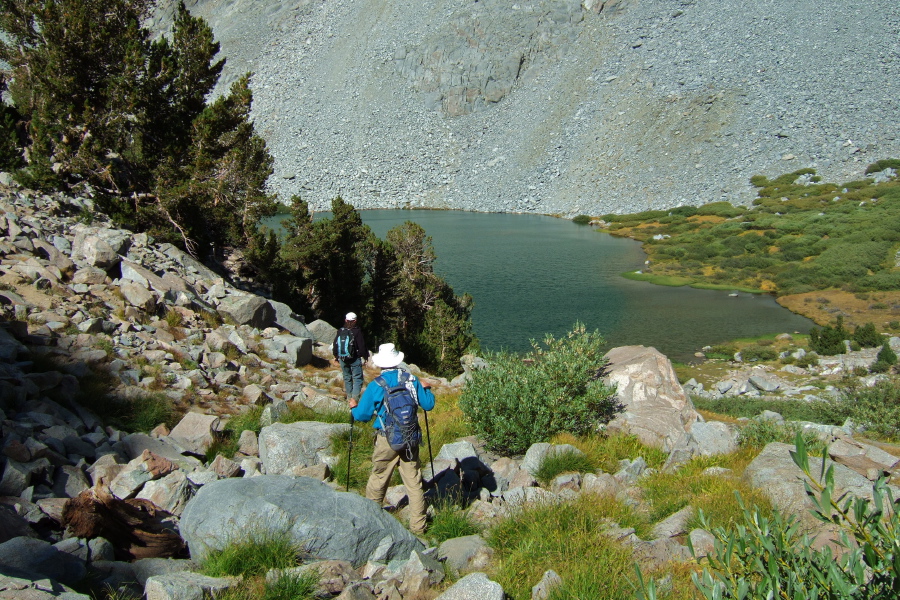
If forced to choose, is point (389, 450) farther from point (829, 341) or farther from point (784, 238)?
point (784, 238)

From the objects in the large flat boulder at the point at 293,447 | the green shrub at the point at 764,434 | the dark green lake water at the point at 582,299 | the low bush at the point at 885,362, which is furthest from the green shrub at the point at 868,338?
the large flat boulder at the point at 293,447

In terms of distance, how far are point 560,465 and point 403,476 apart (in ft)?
8.26

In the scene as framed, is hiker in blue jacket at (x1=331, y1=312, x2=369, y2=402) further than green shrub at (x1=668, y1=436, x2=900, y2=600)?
Yes

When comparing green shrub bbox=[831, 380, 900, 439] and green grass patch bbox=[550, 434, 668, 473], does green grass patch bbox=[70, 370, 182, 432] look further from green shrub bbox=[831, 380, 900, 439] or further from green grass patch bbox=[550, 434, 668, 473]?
green shrub bbox=[831, 380, 900, 439]

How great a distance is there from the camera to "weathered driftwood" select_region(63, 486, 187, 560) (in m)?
4.84

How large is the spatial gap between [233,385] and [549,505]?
693 centimetres

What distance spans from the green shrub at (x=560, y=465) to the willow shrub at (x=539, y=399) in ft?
3.47

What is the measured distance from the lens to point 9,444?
5871 mm

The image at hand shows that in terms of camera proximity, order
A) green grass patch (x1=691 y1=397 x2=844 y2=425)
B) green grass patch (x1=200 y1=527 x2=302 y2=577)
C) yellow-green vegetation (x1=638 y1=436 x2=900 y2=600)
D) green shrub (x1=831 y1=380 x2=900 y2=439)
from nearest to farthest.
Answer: yellow-green vegetation (x1=638 y1=436 x2=900 y2=600) < green grass patch (x1=200 y1=527 x2=302 y2=577) < green shrub (x1=831 y1=380 x2=900 y2=439) < green grass patch (x1=691 y1=397 x2=844 y2=425)

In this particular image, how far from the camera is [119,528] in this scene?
5.02 meters

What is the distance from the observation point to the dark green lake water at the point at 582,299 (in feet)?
103

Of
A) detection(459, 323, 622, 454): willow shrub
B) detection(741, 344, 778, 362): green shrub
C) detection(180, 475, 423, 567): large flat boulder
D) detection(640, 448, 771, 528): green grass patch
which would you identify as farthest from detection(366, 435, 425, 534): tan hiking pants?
detection(741, 344, 778, 362): green shrub

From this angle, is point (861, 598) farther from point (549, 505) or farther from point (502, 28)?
point (502, 28)

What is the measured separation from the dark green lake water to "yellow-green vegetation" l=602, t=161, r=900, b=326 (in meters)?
3.13
